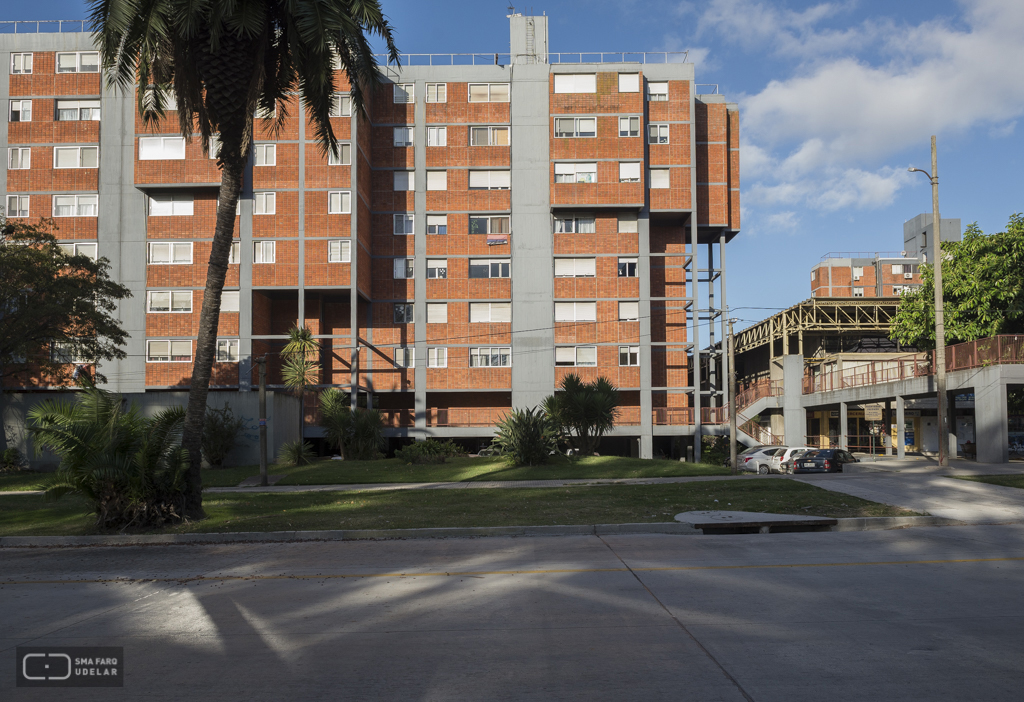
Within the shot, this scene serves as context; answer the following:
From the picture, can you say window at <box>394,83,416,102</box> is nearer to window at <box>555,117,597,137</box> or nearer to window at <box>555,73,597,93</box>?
window at <box>555,73,597,93</box>

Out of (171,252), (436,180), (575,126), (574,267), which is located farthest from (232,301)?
(575,126)

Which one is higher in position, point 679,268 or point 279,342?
point 679,268

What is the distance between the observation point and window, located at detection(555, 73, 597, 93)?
153ft

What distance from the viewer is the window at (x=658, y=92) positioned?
4778 cm

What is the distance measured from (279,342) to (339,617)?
40.7 meters

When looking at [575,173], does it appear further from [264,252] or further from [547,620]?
[547,620]

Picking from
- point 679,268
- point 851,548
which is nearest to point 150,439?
point 851,548

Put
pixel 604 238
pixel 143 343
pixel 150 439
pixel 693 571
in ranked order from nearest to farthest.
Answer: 1. pixel 693 571
2. pixel 150 439
3. pixel 143 343
4. pixel 604 238

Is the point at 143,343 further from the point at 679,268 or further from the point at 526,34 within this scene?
the point at 679,268

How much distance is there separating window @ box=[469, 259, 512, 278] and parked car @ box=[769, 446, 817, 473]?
2154 centimetres

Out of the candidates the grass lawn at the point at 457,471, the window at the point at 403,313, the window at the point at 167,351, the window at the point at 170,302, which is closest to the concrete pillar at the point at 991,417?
the grass lawn at the point at 457,471

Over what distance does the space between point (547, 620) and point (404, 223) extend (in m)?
42.2

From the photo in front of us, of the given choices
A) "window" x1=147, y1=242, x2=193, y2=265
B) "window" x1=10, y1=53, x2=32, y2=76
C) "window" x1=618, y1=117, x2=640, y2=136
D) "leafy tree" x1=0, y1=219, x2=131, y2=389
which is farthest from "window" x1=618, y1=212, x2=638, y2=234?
"window" x1=10, y1=53, x2=32, y2=76

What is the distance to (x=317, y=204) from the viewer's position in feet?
145
